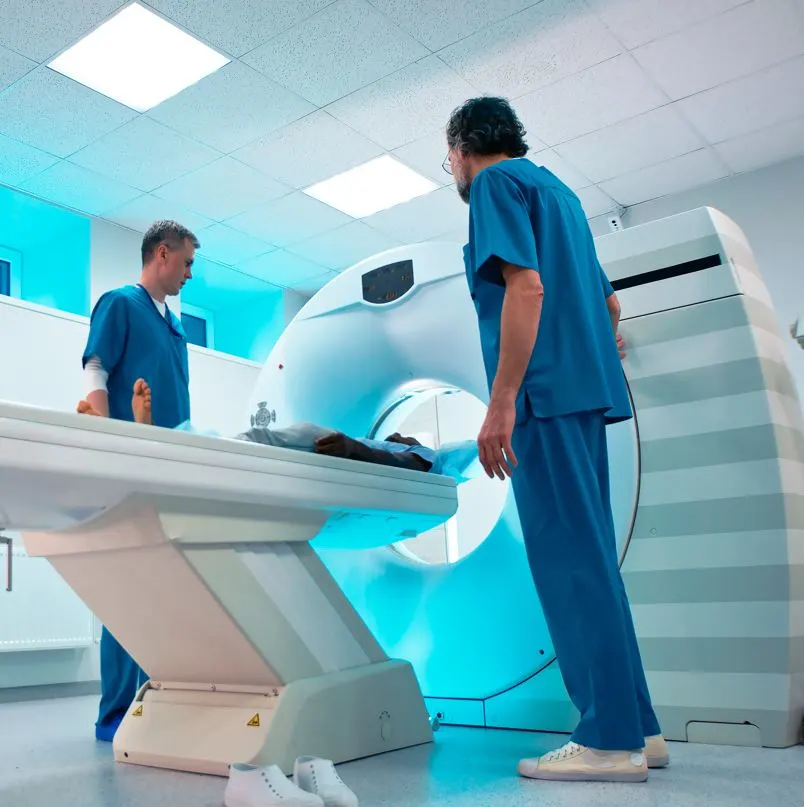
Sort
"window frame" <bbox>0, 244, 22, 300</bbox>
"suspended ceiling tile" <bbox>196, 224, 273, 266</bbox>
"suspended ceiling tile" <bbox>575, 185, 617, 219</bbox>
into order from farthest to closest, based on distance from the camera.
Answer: "suspended ceiling tile" <bbox>196, 224, 273, 266</bbox>
"window frame" <bbox>0, 244, 22, 300</bbox>
"suspended ceiling tile" <bbox>575, 185, 617, 219</bbox>

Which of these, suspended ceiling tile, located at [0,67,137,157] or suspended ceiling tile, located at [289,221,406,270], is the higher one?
suspended ceiling tile, located at [0,67,137,157]

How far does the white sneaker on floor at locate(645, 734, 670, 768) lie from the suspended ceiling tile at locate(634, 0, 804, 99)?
279 centimetres

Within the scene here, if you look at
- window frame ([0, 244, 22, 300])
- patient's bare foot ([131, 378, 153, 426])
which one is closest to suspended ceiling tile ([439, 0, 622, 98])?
patient's bare foot ([131, 378, 153, 426])

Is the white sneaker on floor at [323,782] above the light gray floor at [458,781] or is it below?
above

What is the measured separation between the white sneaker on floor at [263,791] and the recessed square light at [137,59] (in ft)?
8.86

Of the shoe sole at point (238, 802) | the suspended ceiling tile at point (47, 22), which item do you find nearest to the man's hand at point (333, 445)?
the shoe sole at point (238, 802)

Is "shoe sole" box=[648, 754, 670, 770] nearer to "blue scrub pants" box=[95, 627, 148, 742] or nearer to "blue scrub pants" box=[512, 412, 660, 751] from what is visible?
"blue scrub pants" box=[512, 412, 660, 751]

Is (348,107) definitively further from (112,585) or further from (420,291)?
(112,585)

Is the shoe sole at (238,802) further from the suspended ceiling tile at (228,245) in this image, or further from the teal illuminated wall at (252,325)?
the teal illuminated wall at (252,325)

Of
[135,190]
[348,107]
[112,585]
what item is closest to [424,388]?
[112,585]

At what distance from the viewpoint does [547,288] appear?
144 cm

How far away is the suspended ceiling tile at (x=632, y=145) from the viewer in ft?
12.9

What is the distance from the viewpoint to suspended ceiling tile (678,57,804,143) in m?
3.65

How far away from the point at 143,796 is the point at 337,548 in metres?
0.85
